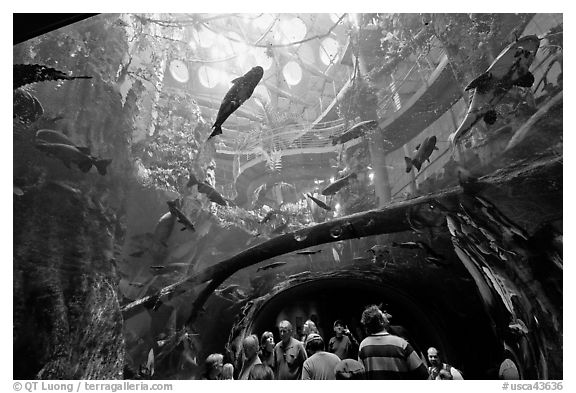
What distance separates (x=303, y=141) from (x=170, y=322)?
4.14 metres

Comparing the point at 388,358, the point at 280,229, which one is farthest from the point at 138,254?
the point at 388,358

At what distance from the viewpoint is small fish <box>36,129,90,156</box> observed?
5.13 m

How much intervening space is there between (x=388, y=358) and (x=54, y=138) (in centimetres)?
642

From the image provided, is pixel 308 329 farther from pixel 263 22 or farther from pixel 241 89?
pixel 263 22

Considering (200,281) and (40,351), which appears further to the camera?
(200,281)

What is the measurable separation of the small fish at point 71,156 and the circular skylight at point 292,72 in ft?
10.9

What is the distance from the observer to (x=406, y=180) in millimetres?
5410

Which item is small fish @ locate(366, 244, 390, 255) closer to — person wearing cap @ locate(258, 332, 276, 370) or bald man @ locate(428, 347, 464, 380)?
bald man @ locate(428, 347, 464, 380)

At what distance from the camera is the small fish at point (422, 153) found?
4.98 metres

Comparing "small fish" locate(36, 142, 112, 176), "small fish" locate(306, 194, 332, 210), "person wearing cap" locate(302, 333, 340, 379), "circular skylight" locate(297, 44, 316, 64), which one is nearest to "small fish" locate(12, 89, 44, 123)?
"small fish" locate(36, 142, 112, 176)

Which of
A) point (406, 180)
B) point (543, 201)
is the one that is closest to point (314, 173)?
point (406, 180)

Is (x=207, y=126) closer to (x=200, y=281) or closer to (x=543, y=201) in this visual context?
(x=200, y=281)

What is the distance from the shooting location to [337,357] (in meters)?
5.54

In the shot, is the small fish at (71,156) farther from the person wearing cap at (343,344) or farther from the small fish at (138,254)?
the person wearing cap at (343,344)
